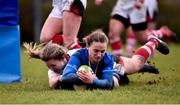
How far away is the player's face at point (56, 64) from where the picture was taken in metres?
8.19

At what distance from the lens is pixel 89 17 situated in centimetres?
2469

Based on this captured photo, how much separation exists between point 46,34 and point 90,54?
1.49 metres

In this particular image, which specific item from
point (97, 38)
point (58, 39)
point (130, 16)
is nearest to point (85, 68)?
point (97, 38)

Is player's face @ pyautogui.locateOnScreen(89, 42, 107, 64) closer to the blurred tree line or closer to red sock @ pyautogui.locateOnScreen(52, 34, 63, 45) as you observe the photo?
red sock @ pyautogui.locateOnScreen(52, 34, 63, 45)

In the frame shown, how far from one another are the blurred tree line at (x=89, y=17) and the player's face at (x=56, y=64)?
51.0 feet

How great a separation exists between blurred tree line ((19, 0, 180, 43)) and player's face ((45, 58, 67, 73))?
51.0 ft

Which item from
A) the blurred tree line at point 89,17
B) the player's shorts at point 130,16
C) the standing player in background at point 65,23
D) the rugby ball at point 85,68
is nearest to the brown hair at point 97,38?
the rugby ball at point 85,68

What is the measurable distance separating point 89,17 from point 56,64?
54.2 feet

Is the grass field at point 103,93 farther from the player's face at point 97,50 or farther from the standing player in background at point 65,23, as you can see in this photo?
the standing player in background at point 65,23

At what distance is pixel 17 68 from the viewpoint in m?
8.99

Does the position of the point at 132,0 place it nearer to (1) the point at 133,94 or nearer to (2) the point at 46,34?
(2) the point at 46,34

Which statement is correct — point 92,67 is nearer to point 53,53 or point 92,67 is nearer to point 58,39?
point 53,53

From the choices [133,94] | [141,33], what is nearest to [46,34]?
[133,94]

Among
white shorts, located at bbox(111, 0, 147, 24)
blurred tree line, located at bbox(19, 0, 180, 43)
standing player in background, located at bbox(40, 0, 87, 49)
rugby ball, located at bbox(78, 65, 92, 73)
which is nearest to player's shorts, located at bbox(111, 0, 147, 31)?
white shorts, located at bbox(111, 0, 147, 24)
